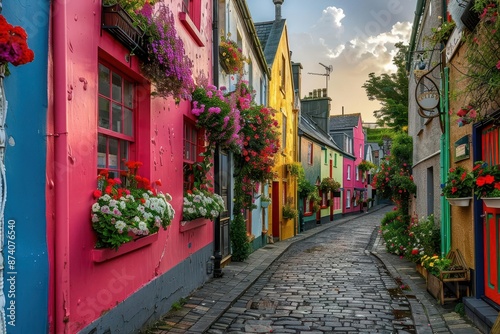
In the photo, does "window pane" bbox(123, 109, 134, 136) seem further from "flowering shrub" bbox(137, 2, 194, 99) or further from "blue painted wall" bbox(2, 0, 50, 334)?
"blue painted wall" bbox(2, 0, 50, 334)

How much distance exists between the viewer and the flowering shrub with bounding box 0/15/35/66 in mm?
2643

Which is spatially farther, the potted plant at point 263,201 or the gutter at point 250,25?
the potted plant at point 263,201

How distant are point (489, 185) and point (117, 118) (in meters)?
4.07

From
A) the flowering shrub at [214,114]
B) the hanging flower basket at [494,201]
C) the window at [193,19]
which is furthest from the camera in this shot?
the flowering shrub at [214,114]

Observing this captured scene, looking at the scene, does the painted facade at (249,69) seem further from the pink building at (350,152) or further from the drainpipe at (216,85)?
the pink building at (350,152)

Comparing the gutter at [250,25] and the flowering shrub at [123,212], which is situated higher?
the gutter at [250,25]

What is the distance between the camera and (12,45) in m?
2.67

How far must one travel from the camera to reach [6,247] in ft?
10.5

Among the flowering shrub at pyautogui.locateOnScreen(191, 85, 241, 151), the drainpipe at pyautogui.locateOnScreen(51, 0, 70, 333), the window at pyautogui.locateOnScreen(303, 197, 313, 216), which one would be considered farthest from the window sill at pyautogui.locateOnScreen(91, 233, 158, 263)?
the window at pyautogui.locateOnScreen(303, 197, 313, 216)

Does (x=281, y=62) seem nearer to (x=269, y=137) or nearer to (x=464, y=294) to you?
(x=269, y=137)

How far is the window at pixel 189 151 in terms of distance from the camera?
7.92 metres

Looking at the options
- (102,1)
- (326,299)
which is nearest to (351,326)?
(326,299)

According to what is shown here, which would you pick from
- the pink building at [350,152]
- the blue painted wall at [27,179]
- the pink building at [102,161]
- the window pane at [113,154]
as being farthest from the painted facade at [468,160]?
the pink building at [350,152]

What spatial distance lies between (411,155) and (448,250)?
7.49m
